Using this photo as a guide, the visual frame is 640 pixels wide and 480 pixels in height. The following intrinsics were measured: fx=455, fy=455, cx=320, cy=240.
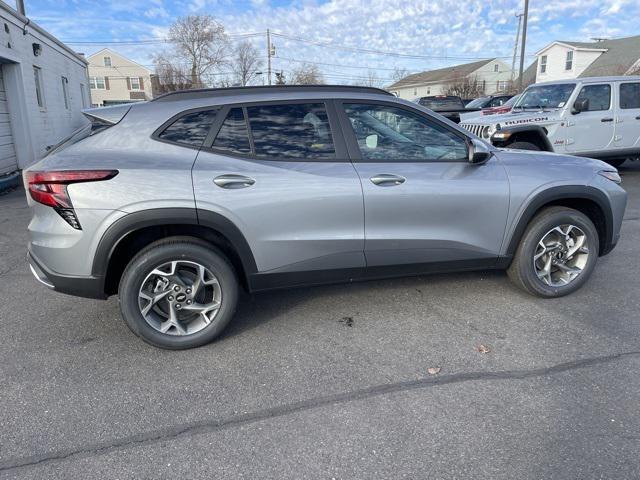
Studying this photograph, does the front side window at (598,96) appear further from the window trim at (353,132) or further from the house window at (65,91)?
the house window at (65,91)

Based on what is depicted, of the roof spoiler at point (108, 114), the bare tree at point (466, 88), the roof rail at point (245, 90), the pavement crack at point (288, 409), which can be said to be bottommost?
the pavement crack at point (288, 409)

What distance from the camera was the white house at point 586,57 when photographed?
35.0m

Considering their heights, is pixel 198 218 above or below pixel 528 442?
above

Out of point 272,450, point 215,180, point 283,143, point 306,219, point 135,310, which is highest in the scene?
point 283,143

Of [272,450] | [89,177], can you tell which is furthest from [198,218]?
[272,450]

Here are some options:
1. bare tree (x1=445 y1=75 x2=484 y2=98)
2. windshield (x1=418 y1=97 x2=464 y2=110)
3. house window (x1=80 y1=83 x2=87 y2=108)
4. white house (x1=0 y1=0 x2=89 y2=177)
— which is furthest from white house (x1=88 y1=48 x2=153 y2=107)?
windshield (x1=418 y1=97 x2=464 y2=110)

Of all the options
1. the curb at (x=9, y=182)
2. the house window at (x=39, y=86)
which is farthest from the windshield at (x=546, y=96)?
the house window at (x=39, y=86)

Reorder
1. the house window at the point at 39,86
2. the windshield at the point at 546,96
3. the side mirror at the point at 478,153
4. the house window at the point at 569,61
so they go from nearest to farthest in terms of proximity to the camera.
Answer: the side mirror at the point at 478,153
the windshield at the point at 546,96
the house window at the point at 39,86
the house window at the point at 569,61

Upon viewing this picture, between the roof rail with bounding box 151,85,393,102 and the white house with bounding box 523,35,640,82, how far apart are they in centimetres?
3831

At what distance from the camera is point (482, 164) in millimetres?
3623

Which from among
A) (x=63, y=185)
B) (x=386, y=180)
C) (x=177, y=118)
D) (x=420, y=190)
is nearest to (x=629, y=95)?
(x=420, y=190)

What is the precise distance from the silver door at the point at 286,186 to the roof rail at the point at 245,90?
0.56ft

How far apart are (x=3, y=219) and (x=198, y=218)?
594 centimetres

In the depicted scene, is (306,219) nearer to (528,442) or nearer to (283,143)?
(283,143)
